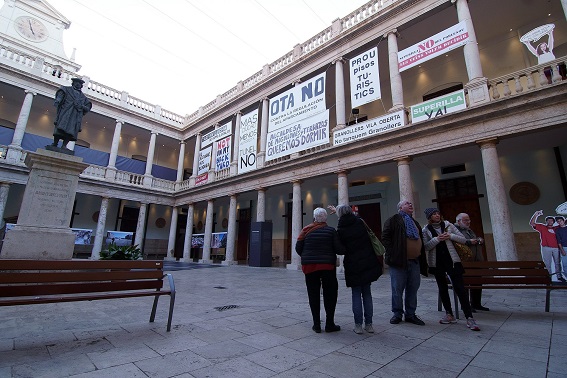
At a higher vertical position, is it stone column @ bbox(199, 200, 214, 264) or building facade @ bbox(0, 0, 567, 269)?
building facade @ bbox(0, 0, 567, 269)

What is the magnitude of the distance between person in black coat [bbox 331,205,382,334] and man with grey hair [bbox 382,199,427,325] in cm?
46

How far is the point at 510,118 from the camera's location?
862 cm

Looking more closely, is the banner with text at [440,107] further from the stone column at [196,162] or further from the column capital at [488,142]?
the stone column at [196,162]

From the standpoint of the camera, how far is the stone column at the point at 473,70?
9.28m

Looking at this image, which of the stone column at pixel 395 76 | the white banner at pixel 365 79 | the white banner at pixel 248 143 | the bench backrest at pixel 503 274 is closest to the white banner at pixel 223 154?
the white banner at pixel 248 143

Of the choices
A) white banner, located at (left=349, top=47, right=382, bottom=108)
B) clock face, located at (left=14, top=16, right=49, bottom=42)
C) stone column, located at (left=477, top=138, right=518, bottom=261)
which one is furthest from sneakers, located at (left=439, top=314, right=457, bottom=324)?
clock face, located at (left=14, top=16, right=49, bottom=42)

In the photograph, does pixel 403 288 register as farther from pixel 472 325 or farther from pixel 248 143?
pixel 248 143

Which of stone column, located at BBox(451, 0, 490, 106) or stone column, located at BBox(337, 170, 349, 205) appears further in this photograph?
stone column, located at BBox(337, 170, 349, 205)

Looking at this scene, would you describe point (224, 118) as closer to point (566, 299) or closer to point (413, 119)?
point (413, 119)

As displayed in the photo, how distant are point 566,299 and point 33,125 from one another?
2827 centimetres

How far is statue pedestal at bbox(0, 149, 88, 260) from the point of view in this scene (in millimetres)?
5988

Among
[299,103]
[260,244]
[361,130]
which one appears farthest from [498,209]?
[260,244]

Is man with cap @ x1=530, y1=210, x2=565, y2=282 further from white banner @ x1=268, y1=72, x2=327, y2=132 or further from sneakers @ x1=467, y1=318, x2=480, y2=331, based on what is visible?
white banner @ x1=268, y1=72, x2=327, y2=132

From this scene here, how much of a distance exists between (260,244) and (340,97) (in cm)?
867
